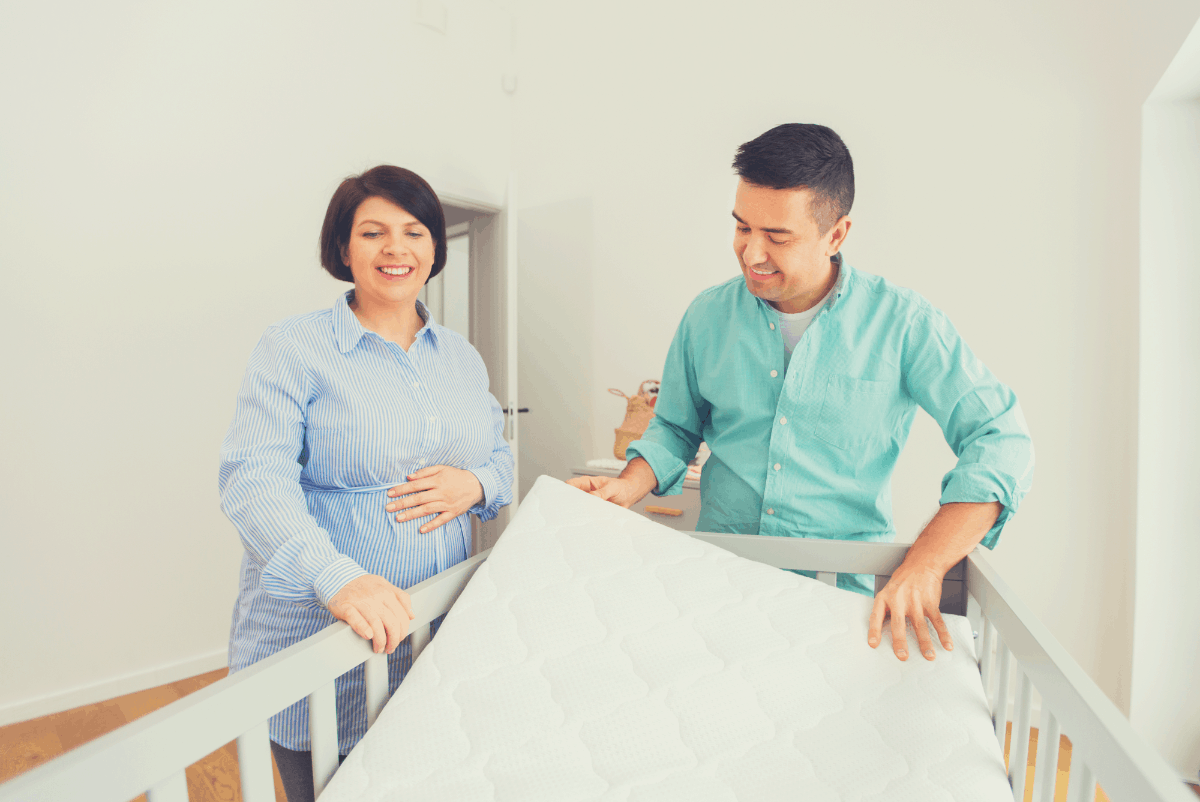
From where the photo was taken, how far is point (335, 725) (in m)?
0.69

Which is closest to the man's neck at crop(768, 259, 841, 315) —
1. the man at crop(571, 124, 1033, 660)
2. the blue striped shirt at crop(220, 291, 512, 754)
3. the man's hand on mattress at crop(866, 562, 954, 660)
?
the man at crop(571, 124, 1033, 660)

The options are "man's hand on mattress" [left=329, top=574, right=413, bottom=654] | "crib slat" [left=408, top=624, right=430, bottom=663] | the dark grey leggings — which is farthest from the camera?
the dark grey leggings

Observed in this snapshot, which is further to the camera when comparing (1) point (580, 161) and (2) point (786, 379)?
(1) point (580, 161)

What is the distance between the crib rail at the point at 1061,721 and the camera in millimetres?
470

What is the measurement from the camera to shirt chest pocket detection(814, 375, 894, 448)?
1060 millimetres

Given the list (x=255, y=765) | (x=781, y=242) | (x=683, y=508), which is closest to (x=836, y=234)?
(x=781, y=242)

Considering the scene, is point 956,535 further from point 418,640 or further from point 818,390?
point 418,640

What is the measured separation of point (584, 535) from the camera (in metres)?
0.92

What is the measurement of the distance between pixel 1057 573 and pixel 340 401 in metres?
2.17

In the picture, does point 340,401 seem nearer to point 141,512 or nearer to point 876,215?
point 141,512

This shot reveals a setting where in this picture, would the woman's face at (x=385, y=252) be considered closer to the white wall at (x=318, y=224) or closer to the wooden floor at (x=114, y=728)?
the wooden floor at (x=114, y=728)

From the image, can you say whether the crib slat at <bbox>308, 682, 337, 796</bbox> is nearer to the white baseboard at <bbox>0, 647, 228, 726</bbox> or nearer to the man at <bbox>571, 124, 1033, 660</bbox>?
the man at <bbox>571, 124, 1033, 660</bbox>

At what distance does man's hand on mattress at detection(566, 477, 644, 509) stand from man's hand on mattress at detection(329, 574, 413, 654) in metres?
0.37

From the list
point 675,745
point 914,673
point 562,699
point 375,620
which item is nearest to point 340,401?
Result: point 375,620
